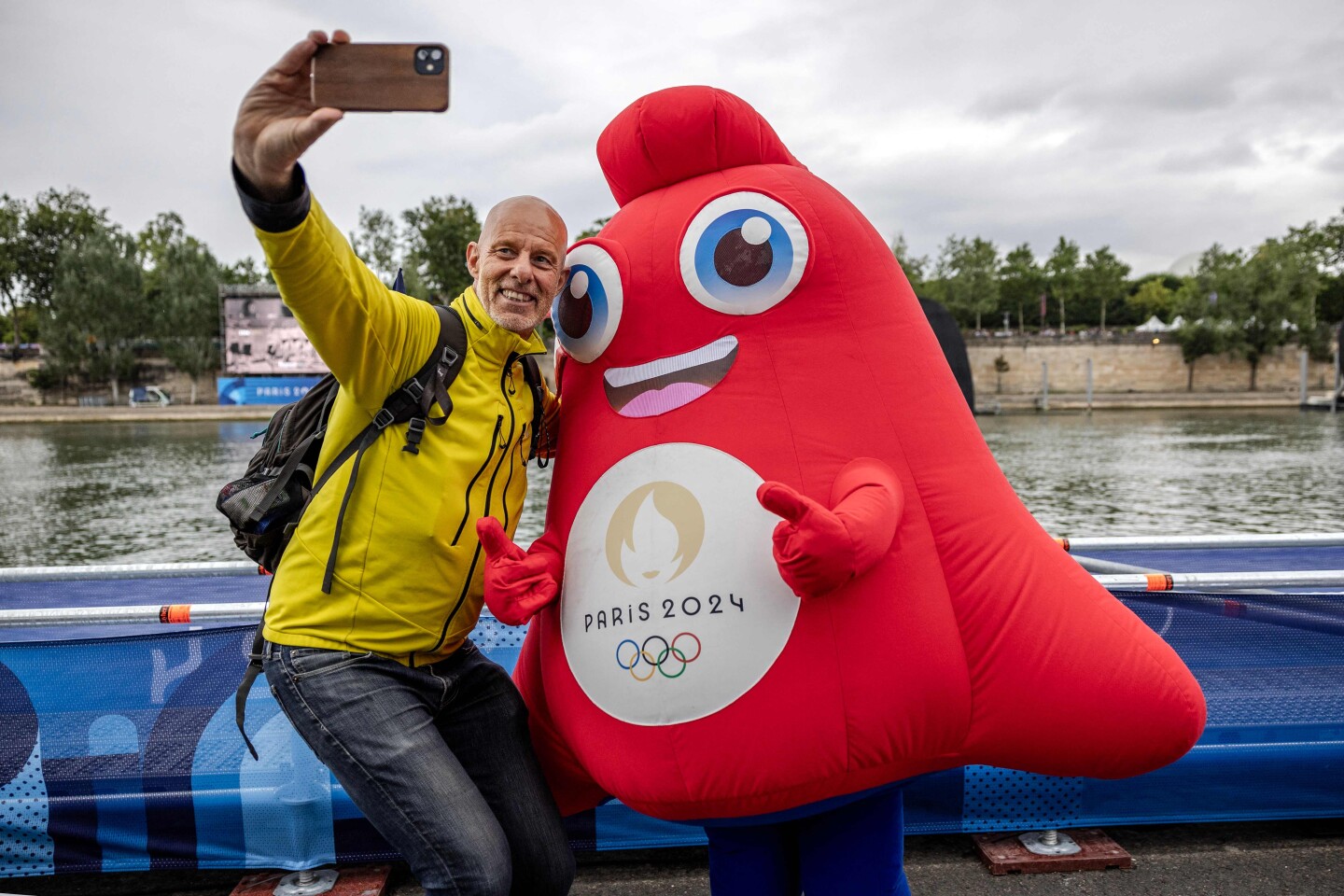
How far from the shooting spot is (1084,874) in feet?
9.10

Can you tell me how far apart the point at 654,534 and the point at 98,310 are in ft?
186

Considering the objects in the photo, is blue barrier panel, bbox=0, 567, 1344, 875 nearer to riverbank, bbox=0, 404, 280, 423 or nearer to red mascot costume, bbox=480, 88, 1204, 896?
red mascot costume, bbox=480, 88, 1204, 896

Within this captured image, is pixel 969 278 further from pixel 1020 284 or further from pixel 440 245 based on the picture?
pixel 440 245

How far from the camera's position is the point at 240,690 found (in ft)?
7.09

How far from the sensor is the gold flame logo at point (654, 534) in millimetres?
1803

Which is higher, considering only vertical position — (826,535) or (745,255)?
(745,255)

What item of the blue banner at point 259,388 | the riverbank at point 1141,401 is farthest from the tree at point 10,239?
the riverbank at point 1141,401

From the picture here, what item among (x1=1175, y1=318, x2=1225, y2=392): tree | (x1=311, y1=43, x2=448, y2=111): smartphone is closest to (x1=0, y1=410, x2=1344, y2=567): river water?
(x1=311, y1=43, x2=448, y2=111): smartphone

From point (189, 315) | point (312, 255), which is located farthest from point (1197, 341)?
point (312, 255)

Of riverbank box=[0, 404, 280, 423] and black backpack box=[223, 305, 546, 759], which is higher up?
black backpack box=[223, 305, 546, 759]

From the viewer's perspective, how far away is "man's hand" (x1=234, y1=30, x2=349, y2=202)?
5.12 feet

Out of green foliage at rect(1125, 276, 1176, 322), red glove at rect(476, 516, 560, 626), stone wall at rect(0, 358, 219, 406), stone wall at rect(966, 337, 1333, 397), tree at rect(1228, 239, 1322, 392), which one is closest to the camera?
red glove at rect(476, 516, 560, 626)

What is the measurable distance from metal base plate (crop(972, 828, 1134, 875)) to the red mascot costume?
3.51 ft

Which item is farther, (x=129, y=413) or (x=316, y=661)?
(x=129, y=413)
